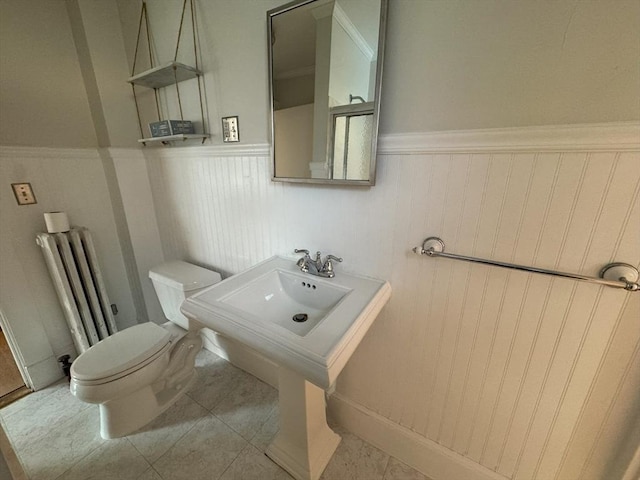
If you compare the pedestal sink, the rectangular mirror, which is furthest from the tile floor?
the rectangular mirror

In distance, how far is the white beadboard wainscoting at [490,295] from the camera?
26.9 inches

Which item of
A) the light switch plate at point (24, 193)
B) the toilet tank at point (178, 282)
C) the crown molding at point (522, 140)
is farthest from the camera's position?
the toilet tank at point (178, 282)

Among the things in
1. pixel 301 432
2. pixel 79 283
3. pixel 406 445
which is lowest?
pixel 406 445

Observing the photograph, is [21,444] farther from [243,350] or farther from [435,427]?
[435,427]

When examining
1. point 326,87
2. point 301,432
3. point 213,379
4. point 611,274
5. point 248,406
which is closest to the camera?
point 611,274

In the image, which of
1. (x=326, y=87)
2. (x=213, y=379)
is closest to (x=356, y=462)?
(x=213, y=379)

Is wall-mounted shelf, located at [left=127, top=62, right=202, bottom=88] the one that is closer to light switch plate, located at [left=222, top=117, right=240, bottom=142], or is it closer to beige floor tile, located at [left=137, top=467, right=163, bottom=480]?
light switch plate, located at [left=222, top=117, right=240, bottom=142]

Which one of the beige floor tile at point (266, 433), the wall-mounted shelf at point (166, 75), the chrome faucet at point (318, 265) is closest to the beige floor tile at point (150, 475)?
the beige floor tile at point (266, 433)

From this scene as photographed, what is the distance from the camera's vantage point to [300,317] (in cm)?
103

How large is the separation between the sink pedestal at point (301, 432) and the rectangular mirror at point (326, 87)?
879 mm

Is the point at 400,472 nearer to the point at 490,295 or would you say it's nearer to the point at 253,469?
the point at 253,469

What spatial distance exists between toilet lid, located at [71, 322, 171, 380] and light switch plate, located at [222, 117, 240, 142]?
1.10 metres

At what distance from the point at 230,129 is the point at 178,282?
91 centimetres

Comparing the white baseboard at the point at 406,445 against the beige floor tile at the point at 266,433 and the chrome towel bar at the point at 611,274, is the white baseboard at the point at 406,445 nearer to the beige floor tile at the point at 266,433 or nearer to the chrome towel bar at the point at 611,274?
the beige floor tile at the point at 266,433
